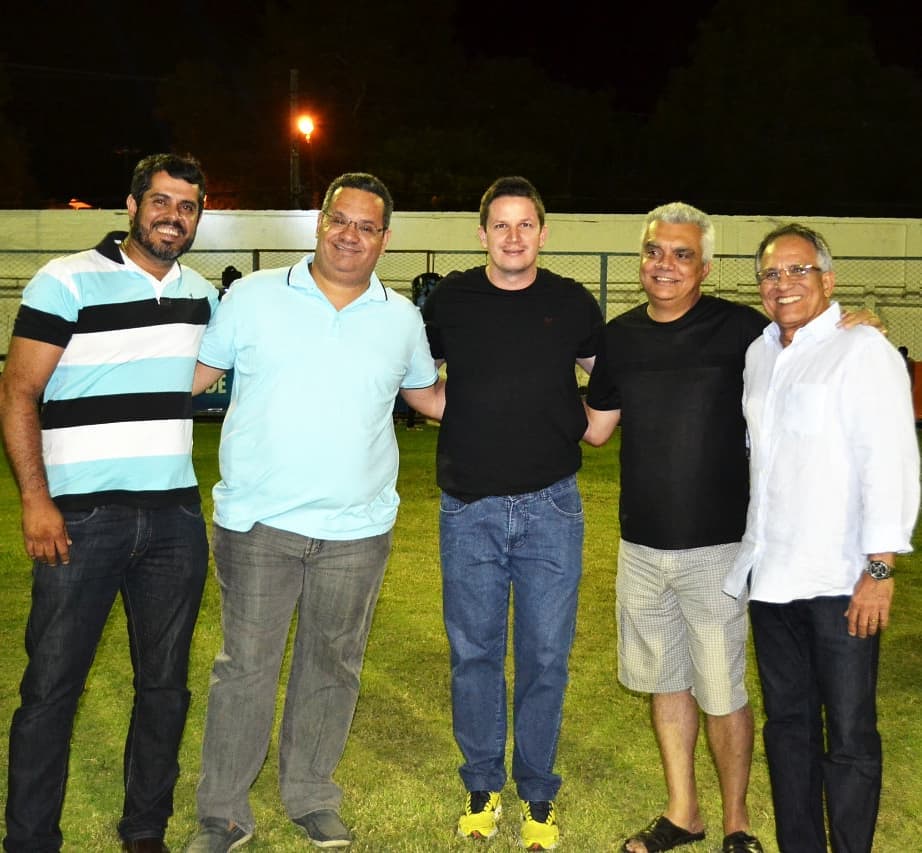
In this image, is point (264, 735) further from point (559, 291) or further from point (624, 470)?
point (559, 291)

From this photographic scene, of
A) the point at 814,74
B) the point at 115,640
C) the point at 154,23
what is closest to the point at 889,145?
the point at 814,74

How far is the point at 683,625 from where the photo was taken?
406 cm

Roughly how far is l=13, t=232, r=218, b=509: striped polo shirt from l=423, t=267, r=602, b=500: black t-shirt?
3.31ft

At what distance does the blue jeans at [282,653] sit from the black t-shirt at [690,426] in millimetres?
972

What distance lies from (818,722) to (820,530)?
65 centimetres

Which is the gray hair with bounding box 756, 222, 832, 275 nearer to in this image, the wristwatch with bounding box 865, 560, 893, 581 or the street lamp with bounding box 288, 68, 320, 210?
the wristwatch with bounding box 865, 560, 893, 581

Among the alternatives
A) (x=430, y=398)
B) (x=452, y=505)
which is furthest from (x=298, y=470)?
(x=430, y=398)

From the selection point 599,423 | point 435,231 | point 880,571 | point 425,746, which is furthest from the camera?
point 435,231

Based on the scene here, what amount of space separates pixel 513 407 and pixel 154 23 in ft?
177

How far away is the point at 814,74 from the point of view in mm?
43438

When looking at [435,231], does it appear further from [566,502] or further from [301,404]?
[301,404]

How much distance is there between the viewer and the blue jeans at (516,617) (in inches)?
160

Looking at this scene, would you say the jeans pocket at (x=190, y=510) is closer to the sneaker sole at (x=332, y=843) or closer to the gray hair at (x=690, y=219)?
the sneaker sole at (x=332, y=843)

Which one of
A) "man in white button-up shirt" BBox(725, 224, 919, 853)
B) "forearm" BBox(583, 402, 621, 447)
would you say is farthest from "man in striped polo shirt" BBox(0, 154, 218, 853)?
"man in white button-up shirt" BBox(725, 224, 919, 853)
